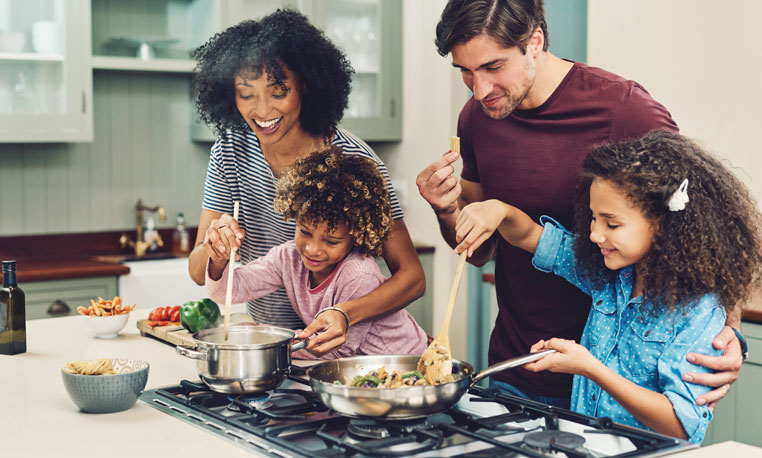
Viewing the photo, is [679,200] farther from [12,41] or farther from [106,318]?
[12,41]

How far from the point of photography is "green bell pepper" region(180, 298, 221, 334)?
2.03m

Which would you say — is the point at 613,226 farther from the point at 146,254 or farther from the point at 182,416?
the point at 146,254

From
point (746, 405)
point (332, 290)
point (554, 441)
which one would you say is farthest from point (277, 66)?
point (746, 405)

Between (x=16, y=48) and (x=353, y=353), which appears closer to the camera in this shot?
(x=353, y=353)

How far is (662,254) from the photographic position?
154 cm

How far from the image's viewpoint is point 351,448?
1166mm

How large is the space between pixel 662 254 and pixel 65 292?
2590 mm

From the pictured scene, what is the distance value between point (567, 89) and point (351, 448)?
998 millimetres

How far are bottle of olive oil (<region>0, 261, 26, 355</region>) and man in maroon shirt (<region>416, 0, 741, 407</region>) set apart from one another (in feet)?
3.06

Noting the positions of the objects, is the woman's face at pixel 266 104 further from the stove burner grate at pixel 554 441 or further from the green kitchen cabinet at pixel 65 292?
the green kitchen cabinet at pixel 65 292

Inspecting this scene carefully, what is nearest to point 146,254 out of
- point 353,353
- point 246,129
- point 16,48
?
point 16,48

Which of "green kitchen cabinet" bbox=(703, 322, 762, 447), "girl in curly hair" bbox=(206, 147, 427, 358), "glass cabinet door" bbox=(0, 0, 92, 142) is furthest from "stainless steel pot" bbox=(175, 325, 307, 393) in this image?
"glass cabinet door" bbox=(0, 0, 92, 142)

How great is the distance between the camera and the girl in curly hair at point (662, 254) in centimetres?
151

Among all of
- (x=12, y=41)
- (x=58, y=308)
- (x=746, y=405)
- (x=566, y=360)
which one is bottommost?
(x=746, y=405)
